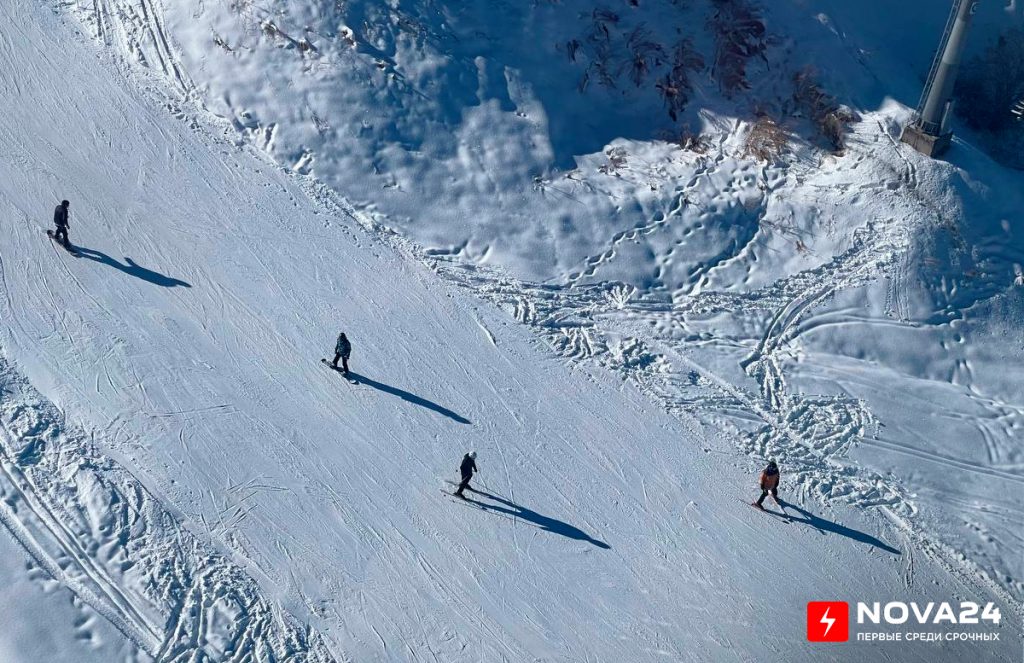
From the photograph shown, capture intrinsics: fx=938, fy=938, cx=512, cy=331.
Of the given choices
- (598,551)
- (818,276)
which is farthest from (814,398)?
(598,551)

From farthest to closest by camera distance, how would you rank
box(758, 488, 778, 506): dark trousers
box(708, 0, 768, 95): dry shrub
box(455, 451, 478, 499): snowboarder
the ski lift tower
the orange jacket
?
box(708, 0, 768, 95): dry shrub, the ski lift tower, box(758, 488, 778, 506): dark trousers, the orange jacket, box(455, 451, 478, 499): snowboarder

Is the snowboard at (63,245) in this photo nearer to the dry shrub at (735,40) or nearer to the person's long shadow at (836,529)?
the person's long shadow at (836,529)

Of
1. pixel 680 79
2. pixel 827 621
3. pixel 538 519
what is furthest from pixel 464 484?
pixel 680 79

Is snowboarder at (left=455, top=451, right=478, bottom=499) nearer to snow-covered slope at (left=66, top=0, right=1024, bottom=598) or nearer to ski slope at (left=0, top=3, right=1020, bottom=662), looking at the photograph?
ski slope at (left=0, top=3, right=1020, bottom=662)

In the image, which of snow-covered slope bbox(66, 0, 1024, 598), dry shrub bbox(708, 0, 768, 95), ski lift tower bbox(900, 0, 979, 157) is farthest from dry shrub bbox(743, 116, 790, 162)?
ski lift tower bbox(900, 0, 979, 157)

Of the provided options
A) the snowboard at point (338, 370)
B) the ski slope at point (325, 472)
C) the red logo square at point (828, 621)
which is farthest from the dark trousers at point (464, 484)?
the red logo square at point (828, 621)

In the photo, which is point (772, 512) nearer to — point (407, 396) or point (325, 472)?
point (407, 396)

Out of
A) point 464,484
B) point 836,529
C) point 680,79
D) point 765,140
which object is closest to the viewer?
point 464,484
